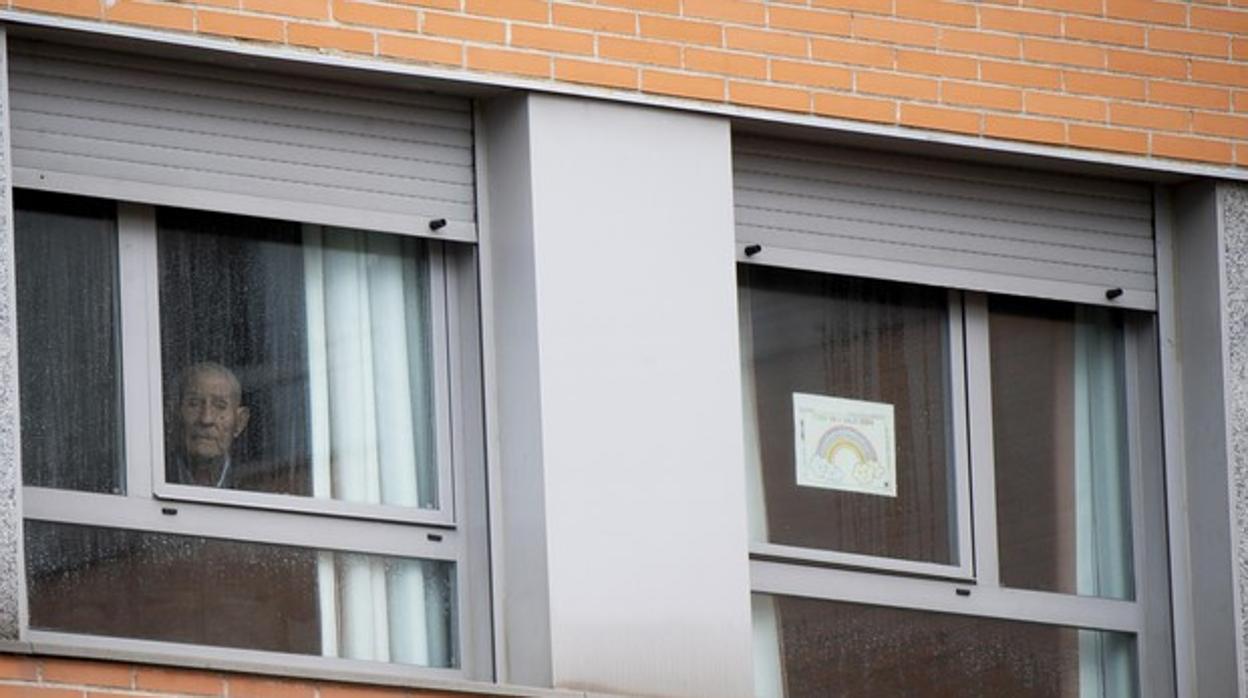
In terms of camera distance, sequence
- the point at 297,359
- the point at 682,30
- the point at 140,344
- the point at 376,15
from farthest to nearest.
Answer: the point at 682,30 < the point at 297,359 < the point at 376,15 < the point at 140,344

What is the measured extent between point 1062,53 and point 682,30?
1.38m

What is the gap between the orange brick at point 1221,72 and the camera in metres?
11.8

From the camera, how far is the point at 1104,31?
11.7 meters

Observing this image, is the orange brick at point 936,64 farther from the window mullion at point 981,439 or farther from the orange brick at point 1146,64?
the window mullion at point 981,439

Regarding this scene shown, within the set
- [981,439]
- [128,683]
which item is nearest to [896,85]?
[981,439]

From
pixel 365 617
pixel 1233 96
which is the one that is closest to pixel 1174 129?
pixel 1233 96

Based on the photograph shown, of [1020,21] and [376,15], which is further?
[1020,21]

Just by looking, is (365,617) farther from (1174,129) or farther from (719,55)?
(1174,129)

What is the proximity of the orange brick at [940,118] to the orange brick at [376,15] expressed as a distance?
168 cm

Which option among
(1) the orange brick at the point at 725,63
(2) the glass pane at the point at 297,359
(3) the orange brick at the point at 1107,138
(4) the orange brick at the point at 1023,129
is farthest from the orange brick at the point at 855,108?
(2) the glass pane at the point at 297,359

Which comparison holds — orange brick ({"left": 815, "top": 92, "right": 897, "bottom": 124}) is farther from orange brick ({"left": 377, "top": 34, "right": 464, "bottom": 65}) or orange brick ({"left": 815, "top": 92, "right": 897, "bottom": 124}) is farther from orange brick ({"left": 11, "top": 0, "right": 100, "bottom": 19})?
orange brick ({"left": 11, "top": 0, "right": 100, "bottom": 19})

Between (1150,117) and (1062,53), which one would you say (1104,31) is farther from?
(1150,117)

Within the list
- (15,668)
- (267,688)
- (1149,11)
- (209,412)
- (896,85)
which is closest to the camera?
(15,668)

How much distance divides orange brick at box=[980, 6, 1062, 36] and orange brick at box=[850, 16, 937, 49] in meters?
0.22
